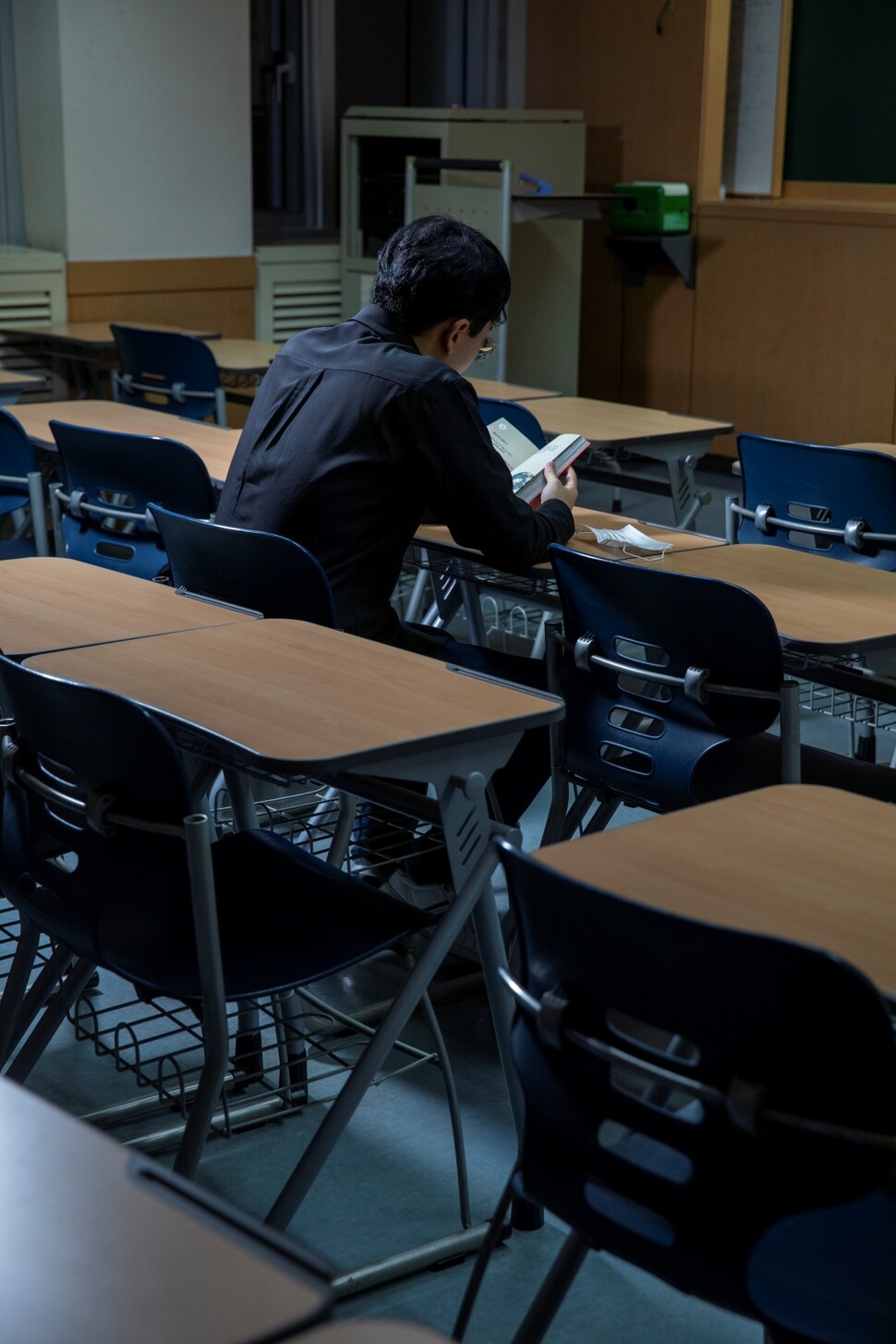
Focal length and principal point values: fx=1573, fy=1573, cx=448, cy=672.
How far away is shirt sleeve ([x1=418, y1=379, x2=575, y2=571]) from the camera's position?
8.60ft

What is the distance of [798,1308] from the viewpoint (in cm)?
122

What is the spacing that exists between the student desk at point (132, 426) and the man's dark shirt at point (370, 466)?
0.99 meters

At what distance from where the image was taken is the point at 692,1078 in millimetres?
1216

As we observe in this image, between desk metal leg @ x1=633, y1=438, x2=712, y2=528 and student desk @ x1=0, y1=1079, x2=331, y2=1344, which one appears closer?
student desk @ x1=0, y1=1079, x2=331, y2=1344

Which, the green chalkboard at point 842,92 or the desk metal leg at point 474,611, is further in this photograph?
the green chalkboard at point 842,92

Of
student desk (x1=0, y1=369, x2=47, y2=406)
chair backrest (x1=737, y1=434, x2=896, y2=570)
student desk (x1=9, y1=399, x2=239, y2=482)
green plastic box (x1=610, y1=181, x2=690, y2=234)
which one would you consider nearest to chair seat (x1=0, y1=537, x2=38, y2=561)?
student desk (x1=9, y1=399, x2=239, y2=482)

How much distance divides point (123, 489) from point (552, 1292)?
2.61 metres

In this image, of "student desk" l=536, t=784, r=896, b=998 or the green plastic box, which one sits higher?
the green plastic box

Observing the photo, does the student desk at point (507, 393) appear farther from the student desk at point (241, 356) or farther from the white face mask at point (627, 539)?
the white face mask at point (627, 539)

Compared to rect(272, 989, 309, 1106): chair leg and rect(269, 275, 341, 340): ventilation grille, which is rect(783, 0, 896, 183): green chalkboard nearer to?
rect(269, 275, 341, 340): ventilation grille

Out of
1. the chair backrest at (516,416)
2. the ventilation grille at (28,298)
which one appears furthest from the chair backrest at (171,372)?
the chair backrest at (516,416)

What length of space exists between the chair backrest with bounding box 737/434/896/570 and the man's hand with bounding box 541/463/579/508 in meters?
0.60

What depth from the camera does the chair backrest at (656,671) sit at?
2229 millimetres

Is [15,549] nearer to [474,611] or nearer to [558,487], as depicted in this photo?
[474,611]
